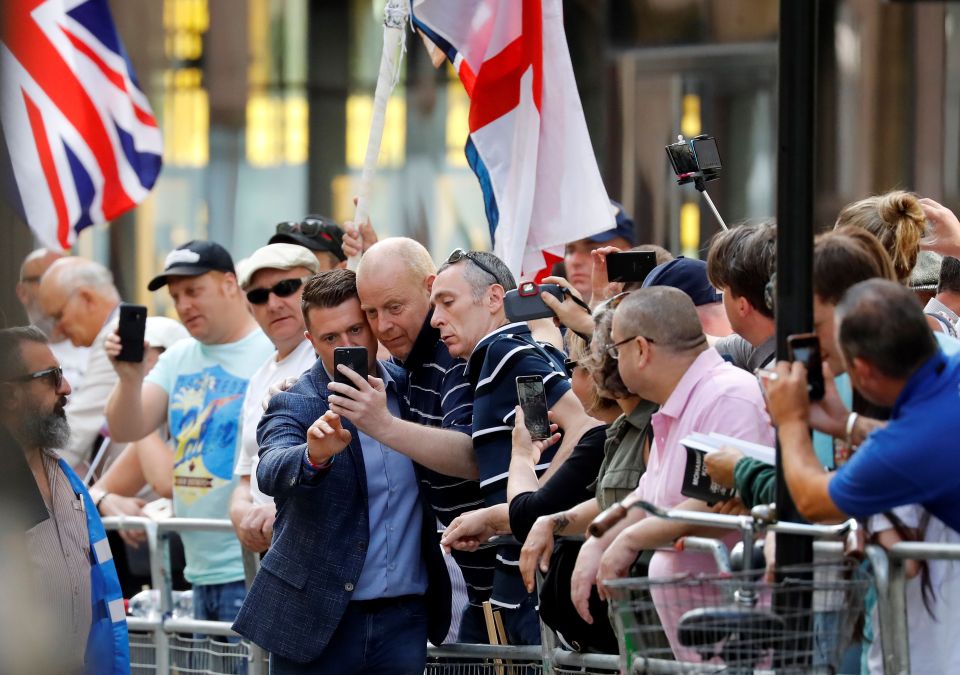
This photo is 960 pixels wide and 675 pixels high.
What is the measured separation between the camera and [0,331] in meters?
5.80

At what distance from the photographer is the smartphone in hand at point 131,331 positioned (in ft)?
24.4

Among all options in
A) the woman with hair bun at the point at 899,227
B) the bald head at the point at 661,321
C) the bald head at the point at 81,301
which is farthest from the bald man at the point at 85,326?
the woman with hair bun at the point at 899,227

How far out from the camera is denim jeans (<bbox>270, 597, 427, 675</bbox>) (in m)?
5.53

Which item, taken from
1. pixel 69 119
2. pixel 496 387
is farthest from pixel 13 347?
pixel 69 119

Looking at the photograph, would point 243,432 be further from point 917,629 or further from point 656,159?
point 656,159

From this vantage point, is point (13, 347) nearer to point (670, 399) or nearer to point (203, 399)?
point (203, 399)

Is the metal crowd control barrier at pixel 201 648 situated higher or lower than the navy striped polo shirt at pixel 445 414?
lower

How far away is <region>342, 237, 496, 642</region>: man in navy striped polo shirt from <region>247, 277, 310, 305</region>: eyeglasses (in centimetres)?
131

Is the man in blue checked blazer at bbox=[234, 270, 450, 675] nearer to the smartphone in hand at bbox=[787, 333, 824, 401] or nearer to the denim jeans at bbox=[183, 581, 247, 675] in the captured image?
the denim jeans at bbox=[183, 581, 247, 675]

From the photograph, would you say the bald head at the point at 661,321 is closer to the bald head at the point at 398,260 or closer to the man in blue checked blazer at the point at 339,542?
the man in blue checked blazer at the point at 339,542

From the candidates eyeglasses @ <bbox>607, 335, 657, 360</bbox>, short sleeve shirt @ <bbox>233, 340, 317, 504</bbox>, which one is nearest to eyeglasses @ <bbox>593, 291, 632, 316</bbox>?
eyeglasses @ <bbox>607, 335, 657, 360</bbox>

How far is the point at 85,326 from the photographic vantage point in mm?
9438

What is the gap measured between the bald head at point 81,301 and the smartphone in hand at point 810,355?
20.9 ft

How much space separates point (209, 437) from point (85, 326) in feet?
7.48
